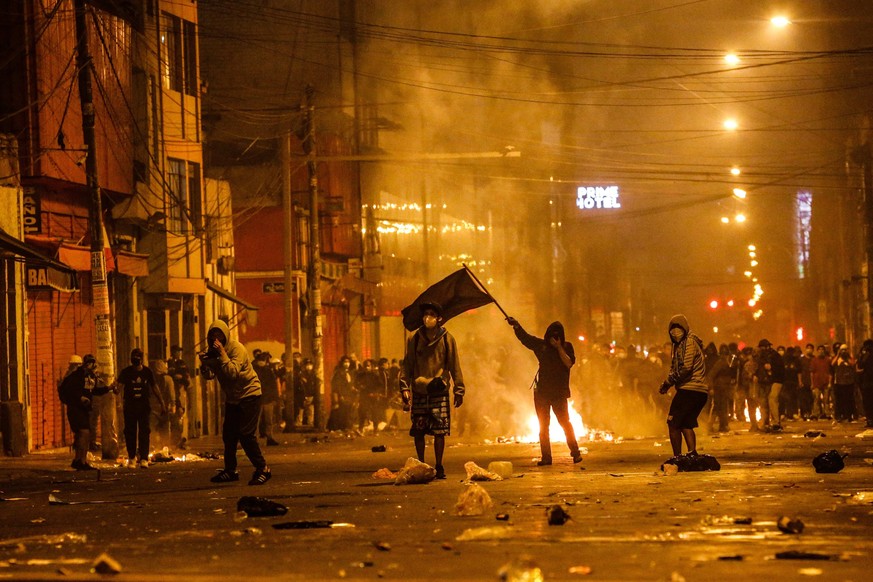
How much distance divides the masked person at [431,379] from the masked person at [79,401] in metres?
6.22

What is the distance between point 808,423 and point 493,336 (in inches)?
536

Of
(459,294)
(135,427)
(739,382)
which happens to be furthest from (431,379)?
(739,382)

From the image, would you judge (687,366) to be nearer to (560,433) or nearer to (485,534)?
(485,534)

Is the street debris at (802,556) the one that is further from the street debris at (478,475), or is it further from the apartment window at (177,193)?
the apartment window at (177,193)

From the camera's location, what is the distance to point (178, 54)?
1157 inches

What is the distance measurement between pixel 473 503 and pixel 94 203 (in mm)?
11181

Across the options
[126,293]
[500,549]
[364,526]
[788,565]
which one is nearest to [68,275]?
[126,293]

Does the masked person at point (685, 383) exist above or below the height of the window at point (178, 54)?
below

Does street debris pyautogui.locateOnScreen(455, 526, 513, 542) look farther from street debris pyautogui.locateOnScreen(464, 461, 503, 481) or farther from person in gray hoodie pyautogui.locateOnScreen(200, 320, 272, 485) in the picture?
person in gray hoodie pyautogui.locateOnScreen(200, 320, 272, 485)

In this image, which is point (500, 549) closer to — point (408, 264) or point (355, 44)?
point (355, 44)

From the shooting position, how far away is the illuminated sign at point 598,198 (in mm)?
50062

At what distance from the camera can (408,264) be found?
53.5m

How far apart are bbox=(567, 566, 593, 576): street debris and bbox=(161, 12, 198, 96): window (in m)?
23.4

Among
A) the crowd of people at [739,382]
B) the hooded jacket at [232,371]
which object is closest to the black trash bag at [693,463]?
the hooded jacket at [232,371]
